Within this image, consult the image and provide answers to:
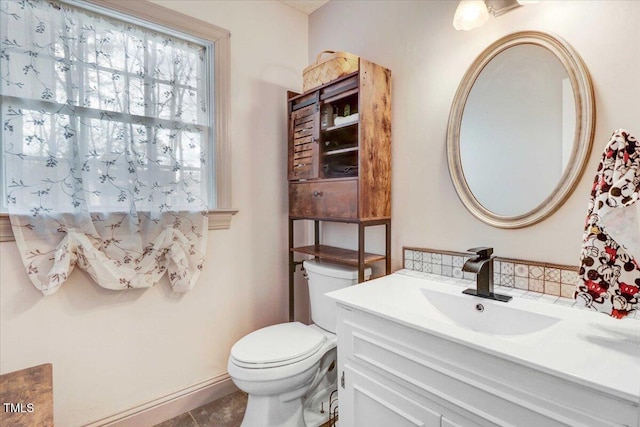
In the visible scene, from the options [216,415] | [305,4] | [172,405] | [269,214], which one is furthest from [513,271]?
[305,4]

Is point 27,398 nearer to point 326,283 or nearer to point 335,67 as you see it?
point 326,283

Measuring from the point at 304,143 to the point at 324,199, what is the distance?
0.40 m

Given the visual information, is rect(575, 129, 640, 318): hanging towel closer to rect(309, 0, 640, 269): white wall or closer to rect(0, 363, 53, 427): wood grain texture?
rect(309, 0, 640, 269): white wall

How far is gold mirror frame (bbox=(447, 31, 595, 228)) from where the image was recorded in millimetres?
1164

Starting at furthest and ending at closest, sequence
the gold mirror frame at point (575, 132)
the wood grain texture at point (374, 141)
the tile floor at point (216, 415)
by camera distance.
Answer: the tile floor at point (216, 415), the wood grain texture at point (374, 141), the gold mirror frame at point (575, 132)

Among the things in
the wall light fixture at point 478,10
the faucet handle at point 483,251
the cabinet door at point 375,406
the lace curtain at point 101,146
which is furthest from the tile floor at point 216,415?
the wall light fixture at point 478,10

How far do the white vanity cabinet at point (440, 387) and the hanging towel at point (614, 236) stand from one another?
33cm

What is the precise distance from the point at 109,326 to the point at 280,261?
107 centimetres

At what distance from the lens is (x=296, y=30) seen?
234cm

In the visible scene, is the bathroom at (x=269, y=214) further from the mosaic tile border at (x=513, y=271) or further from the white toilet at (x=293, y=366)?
the white toilet at (x=293, y=366)

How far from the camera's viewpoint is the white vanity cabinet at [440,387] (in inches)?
28.5

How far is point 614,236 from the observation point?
87 cm

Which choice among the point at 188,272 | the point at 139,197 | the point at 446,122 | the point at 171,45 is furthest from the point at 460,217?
the point at 171,45

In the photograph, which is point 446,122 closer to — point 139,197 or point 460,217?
point 460,217
